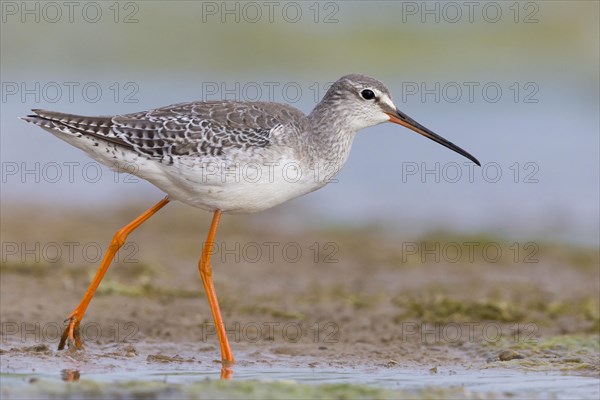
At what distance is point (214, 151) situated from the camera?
9547 millimetres

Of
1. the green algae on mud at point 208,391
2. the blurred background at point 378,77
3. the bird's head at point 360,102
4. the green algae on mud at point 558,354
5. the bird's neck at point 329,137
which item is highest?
the blurred background at point 378,77

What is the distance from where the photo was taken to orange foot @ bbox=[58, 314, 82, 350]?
9711 mm

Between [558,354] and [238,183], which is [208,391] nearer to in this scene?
[238,183]

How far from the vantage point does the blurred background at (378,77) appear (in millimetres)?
18281

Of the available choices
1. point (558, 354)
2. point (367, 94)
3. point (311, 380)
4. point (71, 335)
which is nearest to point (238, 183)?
point (367, 94)

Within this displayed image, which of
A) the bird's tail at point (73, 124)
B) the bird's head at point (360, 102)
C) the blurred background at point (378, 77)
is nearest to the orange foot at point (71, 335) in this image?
the bird's tail at point (73, 124)

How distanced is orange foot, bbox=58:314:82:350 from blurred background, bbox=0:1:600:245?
685 cm

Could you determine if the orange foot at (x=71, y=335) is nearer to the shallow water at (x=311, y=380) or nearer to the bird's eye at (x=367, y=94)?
the shallow water at (x=311, y=380)

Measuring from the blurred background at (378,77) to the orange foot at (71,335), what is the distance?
6849mm

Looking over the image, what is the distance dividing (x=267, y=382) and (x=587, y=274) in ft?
24.6

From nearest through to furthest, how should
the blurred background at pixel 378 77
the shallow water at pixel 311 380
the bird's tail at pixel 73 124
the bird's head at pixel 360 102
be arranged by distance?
1. the shallow water at pixel 311 380
2. the bird's tail at pixel 73 124
3. the bird's head at pixel 360 102
4. the blurred background at pixel 378 77

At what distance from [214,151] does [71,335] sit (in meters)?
2.15

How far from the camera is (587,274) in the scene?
47.9 feet

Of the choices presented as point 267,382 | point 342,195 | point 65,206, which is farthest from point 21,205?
point 267,382
